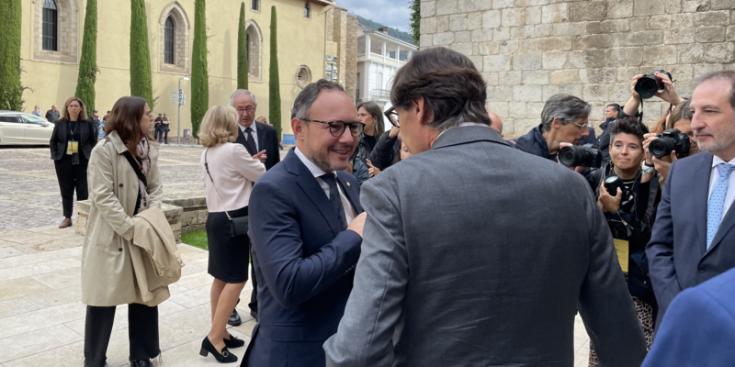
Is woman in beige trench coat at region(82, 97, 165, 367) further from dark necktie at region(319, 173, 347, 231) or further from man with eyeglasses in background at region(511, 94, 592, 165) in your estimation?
man with eyeglasses in background at region(511, 94, 592, 165)

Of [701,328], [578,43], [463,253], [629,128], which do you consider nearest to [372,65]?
[578,43]

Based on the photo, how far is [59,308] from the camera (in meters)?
4.77

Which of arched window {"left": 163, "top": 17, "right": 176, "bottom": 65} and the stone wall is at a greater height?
arched window {"left": 163, "top": 17, "right": 176, "bottom": 65}

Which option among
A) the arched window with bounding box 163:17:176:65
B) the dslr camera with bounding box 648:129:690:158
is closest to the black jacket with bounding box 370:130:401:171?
the dslr camera with bounding box 648:129:690:158

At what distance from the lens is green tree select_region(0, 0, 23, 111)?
926 inches

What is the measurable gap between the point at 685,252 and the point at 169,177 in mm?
13983

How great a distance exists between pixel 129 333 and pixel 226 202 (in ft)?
3.59

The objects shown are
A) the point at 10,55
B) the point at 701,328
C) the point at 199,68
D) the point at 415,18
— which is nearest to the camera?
the point at 701,328

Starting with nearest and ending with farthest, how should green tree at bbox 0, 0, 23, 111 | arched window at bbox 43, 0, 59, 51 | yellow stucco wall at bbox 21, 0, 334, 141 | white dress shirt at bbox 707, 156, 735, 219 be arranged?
white dress shirt at bbox 707, 156, 735, 219 < green tree at bbox 0, 0, 23, 111 < yellow stucco wall at bbox 21, 0, 334, 141 < arched window at bbox 43, 0, 59, 51

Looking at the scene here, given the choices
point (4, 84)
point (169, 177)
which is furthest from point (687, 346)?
point (4, 84)

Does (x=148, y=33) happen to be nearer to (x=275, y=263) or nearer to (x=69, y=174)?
(x=69, y=174)

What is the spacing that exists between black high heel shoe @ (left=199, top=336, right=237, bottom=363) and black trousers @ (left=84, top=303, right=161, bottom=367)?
315mm

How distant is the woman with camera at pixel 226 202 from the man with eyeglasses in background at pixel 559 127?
79.2 inches

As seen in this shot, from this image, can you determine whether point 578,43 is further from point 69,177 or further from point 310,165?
point 69,177
